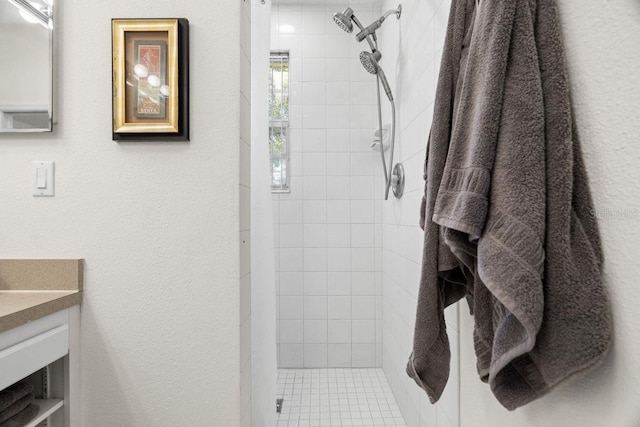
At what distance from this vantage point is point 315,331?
2.44m

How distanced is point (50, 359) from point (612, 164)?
134 cm

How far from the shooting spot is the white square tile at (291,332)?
2.43 m

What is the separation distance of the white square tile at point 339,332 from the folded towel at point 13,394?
5.95 ft

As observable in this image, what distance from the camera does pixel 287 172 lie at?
2.47m

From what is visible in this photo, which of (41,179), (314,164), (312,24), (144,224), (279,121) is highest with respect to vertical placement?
(312,24)

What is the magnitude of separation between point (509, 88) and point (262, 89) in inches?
41.1

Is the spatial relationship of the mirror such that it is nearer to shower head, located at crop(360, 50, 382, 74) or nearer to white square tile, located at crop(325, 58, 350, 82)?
shower head, located at crop(360, 50, 382, 74)

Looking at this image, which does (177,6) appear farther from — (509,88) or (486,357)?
(486,357)

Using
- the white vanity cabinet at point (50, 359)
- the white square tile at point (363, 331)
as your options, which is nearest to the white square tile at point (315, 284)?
the white square tile at point (363, 331)

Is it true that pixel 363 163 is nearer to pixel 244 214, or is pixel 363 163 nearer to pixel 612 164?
pixel 244 214

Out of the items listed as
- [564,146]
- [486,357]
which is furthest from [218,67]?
[486,357]

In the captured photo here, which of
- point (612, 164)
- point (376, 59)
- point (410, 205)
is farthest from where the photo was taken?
point (376, 59)

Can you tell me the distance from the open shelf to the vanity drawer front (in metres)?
0.15

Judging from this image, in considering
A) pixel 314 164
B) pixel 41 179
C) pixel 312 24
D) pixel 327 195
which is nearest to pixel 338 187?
pixel 327 195
